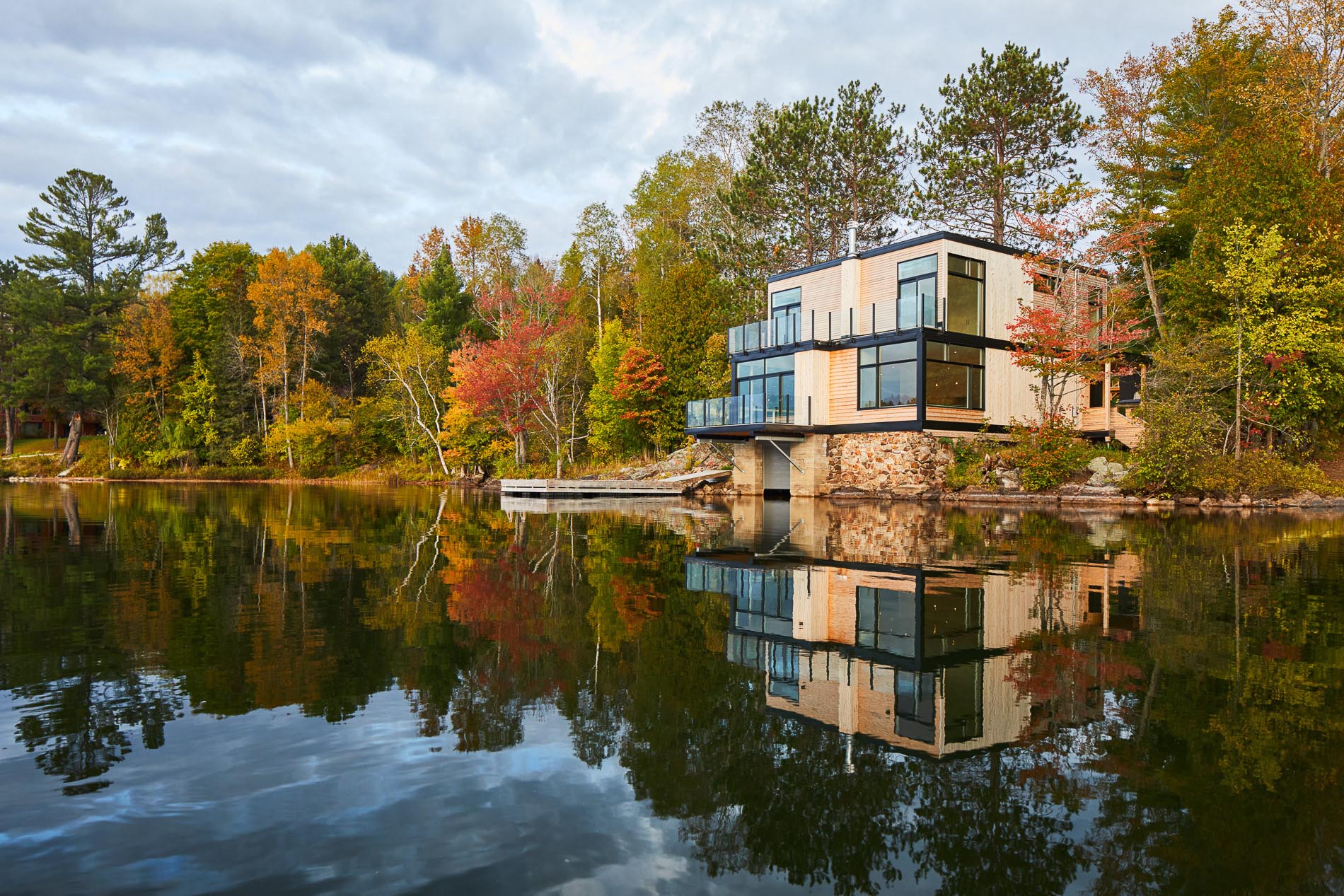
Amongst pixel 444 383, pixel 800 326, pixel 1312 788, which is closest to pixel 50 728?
pixel 1312 788

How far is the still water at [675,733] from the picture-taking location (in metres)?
2.64

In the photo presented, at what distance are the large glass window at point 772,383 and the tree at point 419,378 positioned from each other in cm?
1933

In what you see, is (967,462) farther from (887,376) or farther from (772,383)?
(772,383)

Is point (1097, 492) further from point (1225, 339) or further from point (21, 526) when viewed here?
point (21, 526)

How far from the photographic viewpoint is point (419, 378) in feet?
141

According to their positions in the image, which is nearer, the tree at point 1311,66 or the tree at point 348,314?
the tree at point 1311,66

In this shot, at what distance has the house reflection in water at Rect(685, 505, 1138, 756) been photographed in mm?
4035

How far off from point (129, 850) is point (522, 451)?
3689 cm

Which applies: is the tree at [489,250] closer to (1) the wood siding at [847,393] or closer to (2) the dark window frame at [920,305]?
(1) the wood siding at [847,393]

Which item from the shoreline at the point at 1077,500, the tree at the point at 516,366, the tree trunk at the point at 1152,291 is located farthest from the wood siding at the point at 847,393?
the tree at the point at 516,366

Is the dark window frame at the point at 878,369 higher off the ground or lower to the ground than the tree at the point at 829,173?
lower


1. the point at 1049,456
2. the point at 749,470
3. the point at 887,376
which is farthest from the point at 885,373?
the point at 749,470

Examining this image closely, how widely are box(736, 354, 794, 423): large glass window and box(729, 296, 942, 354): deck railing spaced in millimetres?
528

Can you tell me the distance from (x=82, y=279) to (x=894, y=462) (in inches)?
2000
